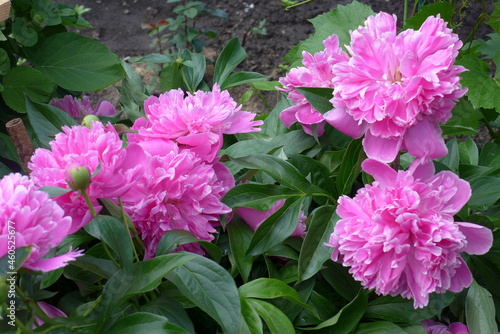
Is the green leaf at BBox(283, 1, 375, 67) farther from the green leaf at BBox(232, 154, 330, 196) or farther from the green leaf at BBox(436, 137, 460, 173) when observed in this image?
the green leaf at BBox(232, 154, 330, 196)

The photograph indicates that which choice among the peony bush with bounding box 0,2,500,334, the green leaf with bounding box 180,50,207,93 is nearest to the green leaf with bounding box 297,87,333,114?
the peony bush with bounding box 0,2,500,334

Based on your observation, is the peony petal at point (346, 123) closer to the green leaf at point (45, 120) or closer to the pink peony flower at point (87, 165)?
the pink peony flower at point (87, 165)

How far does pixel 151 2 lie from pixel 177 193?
9.56ft

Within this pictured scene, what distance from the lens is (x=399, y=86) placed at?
625 millimetres

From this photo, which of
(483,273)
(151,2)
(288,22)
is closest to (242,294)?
(483,273)

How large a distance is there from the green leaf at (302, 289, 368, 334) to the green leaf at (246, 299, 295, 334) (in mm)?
57

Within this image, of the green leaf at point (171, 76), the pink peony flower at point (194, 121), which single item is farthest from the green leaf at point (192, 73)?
the pink peony flower at point (194, 121)

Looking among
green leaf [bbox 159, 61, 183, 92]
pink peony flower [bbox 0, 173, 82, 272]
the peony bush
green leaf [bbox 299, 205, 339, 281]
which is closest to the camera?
pink peony flower [bbox 0, 173, 82, 272]

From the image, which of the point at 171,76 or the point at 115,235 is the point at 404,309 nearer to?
the point at 115,235

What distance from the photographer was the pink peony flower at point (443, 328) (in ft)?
2.39

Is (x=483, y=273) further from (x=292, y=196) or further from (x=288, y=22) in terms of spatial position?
(x=288, y=22)

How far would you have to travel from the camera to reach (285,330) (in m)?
0.65

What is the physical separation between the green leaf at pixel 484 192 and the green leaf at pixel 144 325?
409 millimetres

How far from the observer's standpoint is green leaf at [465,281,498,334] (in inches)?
27.3
